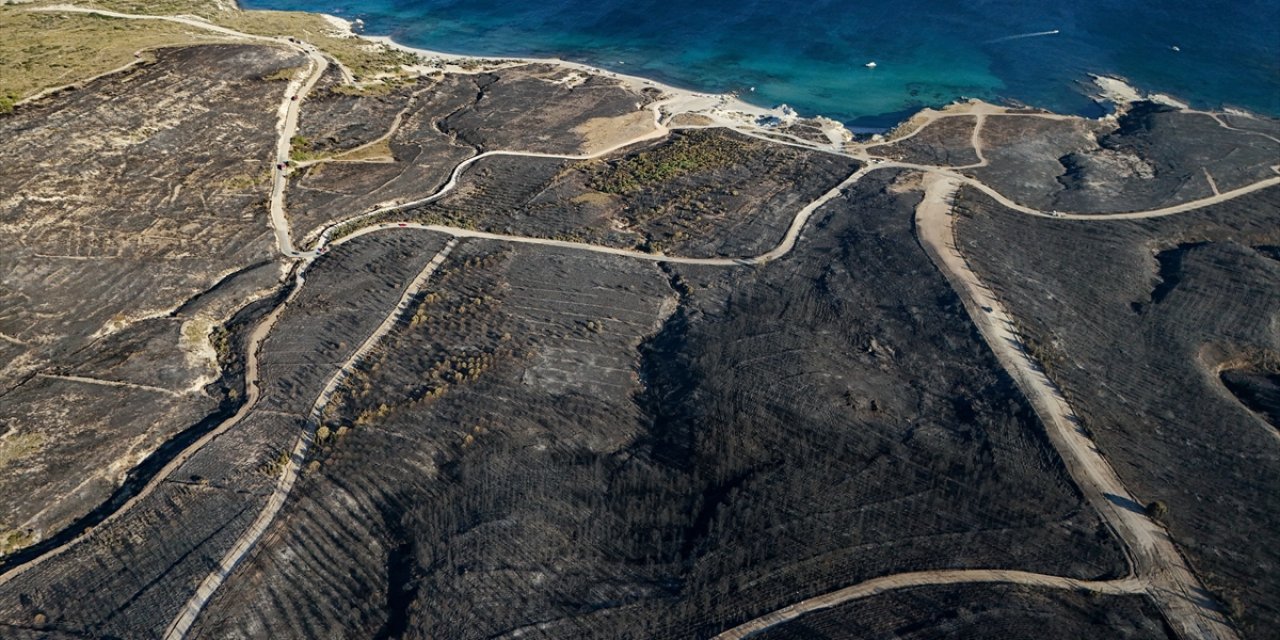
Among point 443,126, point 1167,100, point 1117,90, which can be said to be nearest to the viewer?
point 443,126

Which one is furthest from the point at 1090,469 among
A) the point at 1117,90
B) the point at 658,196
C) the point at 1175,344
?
the point at 1117,90

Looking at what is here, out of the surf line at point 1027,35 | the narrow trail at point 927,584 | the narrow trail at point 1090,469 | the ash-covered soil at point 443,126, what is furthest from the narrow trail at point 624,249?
the surf line at point 1027,35

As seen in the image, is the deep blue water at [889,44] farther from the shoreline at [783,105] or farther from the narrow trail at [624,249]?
the narrow trail at [624,249]

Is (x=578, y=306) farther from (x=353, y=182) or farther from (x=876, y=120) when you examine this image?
(x=876, y=120)

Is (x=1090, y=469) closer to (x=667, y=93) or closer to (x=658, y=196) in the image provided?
(x=658, y=196)

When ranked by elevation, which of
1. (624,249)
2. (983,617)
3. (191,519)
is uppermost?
(624,249)

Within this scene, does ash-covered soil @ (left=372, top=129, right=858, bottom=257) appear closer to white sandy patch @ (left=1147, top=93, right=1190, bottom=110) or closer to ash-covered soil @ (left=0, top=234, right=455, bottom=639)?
ash-covered soil @ (left=0, top=234, right=455, bottom=639)

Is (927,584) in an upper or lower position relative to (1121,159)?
lower
